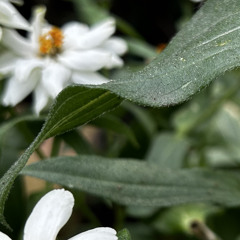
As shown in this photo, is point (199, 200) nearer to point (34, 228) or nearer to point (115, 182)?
point (115, 182)

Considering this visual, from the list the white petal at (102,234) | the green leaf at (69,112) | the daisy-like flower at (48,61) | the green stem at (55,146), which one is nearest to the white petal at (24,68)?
the daisy-like flower at (48,61)

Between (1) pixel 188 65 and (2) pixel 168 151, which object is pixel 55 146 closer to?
(2) pixel 168 151

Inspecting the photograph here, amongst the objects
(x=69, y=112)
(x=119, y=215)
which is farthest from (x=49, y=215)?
(x=119, y=215)

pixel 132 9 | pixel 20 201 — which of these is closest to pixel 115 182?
pixel 20 201

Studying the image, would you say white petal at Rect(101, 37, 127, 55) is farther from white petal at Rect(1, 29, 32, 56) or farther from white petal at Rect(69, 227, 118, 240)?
white petal at Rect(69, 227, 118, 240)

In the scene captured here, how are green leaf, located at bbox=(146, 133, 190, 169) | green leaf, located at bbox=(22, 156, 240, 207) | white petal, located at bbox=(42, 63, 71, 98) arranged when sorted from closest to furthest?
green leaf, located at bbox=(22, 156, 240, 207) < white petal, located at bbox=(42, 63, 71, 98) < green leaf, located at bbox=(146, 133, 190, 169)

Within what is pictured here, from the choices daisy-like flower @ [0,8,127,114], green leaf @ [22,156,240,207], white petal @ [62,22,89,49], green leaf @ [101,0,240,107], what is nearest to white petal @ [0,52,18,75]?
daisy-like flower @ [0,8,127,114]
